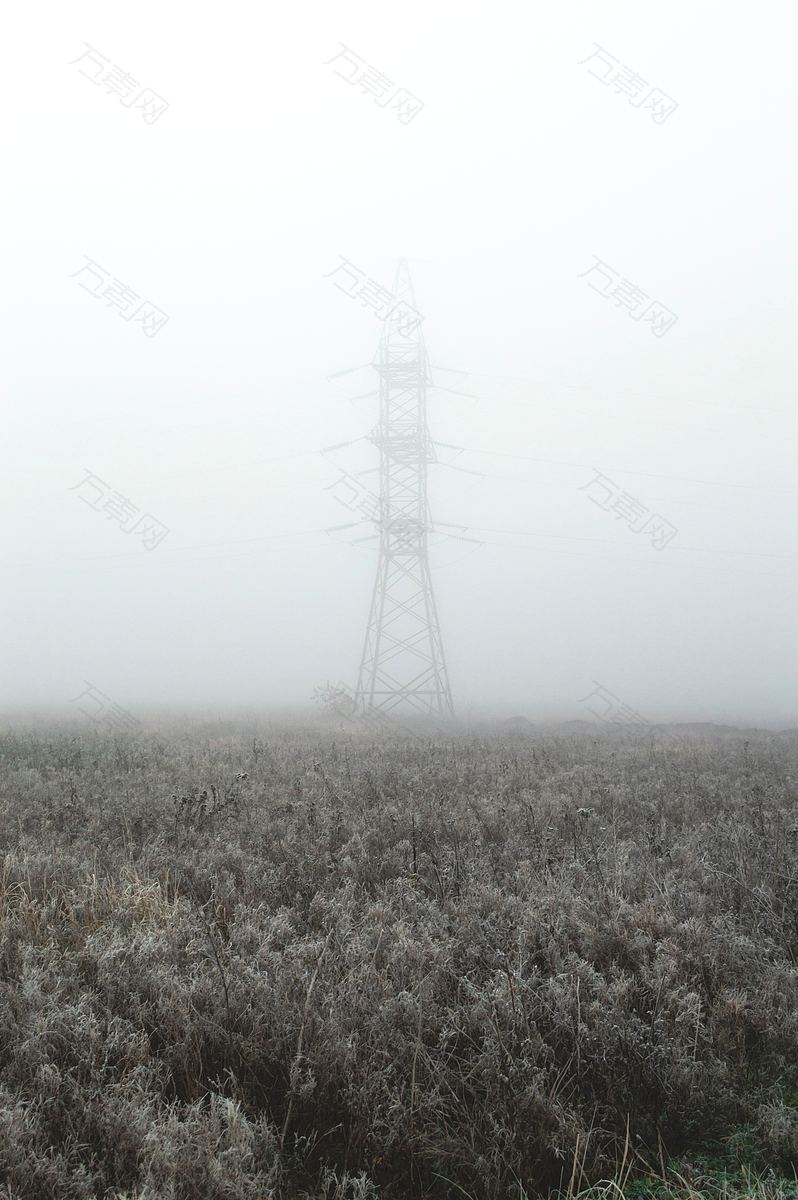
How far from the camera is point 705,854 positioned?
18.3ft

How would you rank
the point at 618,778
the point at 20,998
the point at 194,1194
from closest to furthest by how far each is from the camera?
the point at 194,1194, the point at 20,998, the point at 618,778

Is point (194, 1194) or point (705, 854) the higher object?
point (705, 854)

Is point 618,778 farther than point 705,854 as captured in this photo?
Yes

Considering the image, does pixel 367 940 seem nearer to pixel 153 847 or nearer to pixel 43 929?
pixel 43 929

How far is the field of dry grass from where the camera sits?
245 cm

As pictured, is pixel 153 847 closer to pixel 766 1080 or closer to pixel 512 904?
pixel 512 904

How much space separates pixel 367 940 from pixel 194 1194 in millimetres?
1735

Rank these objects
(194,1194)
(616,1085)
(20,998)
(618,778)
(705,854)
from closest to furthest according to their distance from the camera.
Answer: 1. (194,1194)
2. (616,1085)
3. (20,998)
4. (705,854)
5. (618,778)

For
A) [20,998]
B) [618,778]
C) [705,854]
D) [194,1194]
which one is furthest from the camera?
[618,778]

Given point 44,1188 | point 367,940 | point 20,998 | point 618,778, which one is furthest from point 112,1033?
point 618,778

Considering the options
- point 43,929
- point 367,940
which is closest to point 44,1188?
point 367,940

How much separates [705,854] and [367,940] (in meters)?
3.12

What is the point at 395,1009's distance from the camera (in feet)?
10.5

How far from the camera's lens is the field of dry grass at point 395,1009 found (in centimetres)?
245
